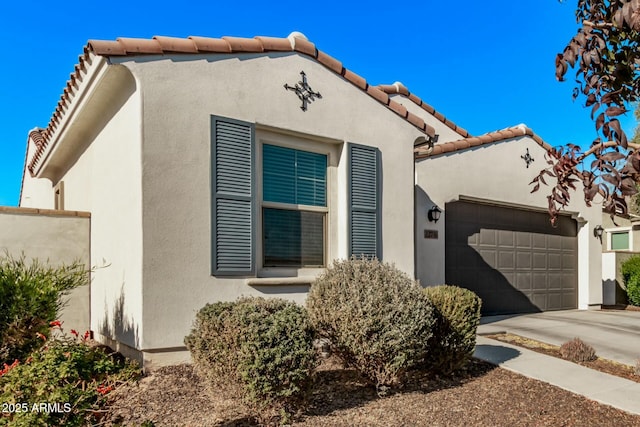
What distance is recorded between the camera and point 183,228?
5.30 meters

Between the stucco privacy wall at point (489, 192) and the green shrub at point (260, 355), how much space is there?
5120 millimetres

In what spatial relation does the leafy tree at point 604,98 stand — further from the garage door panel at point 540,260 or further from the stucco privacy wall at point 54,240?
the garage door panel at point 540,260

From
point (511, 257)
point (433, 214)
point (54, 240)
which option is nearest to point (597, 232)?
point (511, 257)

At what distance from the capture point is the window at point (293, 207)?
20.4 ft

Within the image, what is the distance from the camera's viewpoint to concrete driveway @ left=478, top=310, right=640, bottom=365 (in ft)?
23.0

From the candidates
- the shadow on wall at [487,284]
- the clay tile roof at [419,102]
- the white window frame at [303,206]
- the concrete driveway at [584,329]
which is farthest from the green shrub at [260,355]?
the clay tile roof at [419,102]

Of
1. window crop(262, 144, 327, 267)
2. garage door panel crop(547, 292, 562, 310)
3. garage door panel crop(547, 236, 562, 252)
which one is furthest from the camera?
garage door panel crop(547, 236, 562, 252)

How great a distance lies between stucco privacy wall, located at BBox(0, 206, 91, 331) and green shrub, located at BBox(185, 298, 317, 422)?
3.35 m

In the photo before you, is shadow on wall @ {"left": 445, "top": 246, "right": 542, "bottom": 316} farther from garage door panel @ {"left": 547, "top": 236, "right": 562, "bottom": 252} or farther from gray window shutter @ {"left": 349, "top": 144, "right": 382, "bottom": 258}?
gray window shutter @ {"left": 349, "top": 144, "right": 382, "bottom": 258}

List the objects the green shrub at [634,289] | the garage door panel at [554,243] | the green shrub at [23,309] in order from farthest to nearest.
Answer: the green shrub at [634,289] < the garage door panel at [554,243] < the green shrub at [23,309]

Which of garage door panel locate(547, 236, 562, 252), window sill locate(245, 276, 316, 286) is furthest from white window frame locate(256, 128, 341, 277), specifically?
garage door panel locate(547, 236, 562, 252)

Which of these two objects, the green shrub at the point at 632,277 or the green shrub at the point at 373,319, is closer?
the green shrub at the point at 373,319

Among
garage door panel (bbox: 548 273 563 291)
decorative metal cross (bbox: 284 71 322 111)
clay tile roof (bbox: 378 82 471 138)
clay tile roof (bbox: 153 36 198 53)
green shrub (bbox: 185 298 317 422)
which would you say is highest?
clay tile roof (bbox: 378 82 471 138)

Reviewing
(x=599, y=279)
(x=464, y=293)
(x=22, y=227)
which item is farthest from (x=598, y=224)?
(x=22, y=227)
